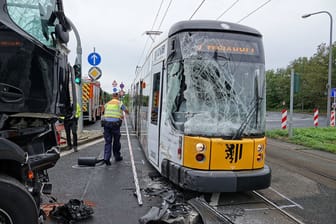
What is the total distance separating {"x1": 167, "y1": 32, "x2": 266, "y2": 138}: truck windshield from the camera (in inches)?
215

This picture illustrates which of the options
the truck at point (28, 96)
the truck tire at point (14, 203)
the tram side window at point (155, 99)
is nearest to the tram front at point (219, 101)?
the tram side window at point (155, 99)

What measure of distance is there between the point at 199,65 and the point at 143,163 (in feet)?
13.2

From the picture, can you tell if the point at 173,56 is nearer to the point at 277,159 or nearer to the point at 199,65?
the point at 199,65

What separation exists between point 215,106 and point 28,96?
308 cm

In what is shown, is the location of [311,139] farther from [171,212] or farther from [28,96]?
[28,96]

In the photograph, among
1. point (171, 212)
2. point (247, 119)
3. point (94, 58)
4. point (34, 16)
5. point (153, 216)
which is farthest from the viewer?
point (94, 58)

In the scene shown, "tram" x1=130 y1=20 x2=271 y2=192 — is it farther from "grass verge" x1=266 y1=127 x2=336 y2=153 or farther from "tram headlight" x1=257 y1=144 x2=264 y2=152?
"grass verge" x1=266 y1=127 x2=336 y2=153

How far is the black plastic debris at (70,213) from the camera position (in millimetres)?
4430

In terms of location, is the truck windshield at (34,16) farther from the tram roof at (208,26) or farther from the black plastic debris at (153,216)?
the black plastic debris at (153,216)

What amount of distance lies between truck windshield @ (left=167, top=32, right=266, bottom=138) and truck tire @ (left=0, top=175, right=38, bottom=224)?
284cm

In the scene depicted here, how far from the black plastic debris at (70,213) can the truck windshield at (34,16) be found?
225 cm

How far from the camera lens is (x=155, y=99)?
6754 millimetres

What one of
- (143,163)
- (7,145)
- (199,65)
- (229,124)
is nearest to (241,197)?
(229,124)

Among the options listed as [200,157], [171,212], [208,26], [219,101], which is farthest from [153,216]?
[208,26]
